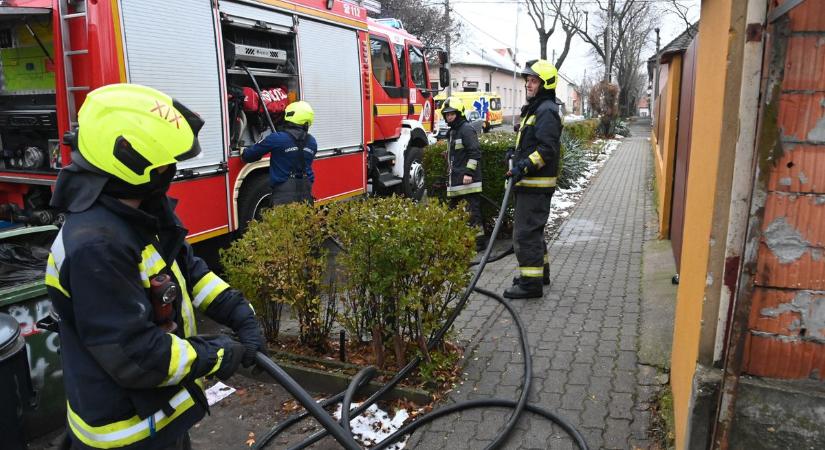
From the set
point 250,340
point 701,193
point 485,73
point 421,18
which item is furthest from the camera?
point 485,73

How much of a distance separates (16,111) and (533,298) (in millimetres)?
4992

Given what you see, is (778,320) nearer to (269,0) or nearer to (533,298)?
(533,298)

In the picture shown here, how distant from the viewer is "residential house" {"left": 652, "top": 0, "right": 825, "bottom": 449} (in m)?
1.80

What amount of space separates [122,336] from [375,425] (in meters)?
1.89

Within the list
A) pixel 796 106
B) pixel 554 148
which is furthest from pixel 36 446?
pixel 554 148

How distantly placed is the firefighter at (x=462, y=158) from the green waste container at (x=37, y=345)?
4.47 metres

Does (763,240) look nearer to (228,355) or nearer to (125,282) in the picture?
(228,355)

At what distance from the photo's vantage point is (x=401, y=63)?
33.6 feet

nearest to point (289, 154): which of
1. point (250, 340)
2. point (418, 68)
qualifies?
point (250, 340)

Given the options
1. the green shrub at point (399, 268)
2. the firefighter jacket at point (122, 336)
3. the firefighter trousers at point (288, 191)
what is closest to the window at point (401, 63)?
the firefighter trousers at point (288, 191)

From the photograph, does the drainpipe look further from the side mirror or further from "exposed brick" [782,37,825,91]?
the side mirror

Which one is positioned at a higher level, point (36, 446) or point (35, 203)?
point (35, 203)

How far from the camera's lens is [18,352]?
2756 mm

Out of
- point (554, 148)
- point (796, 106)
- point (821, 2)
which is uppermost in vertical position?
point (821, 2)
